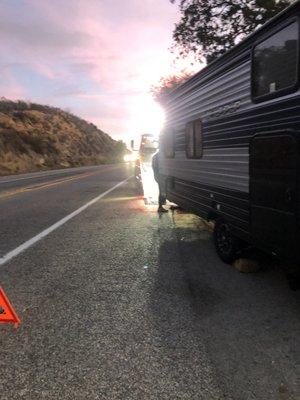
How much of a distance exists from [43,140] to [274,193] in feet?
183

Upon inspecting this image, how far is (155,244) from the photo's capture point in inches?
359

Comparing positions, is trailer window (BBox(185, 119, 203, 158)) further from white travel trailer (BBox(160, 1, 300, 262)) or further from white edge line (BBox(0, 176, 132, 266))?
white edge line (BBox(0, 176, 132, 266))

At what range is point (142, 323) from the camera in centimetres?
520

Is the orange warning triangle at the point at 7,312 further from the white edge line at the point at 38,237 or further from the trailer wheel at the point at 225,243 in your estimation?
the trailer wheel at the point at 225,243

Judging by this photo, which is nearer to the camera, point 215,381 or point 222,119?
point 215,381

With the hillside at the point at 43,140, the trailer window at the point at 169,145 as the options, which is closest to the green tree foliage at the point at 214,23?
the trailer window at the point at 169,145

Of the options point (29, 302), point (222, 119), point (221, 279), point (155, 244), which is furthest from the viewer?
point (155, 244)

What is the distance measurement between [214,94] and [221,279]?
2.84m

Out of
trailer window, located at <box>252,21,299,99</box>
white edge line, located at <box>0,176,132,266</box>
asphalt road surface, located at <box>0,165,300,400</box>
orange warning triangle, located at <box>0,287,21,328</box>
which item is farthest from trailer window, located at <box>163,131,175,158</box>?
orange warning triangle, located at <box>0,287,21,328</box>

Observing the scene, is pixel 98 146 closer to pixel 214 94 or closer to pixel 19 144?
pixel 19 144

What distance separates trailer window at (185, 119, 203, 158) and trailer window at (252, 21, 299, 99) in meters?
2.66

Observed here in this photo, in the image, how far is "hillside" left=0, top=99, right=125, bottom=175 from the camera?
49750mm

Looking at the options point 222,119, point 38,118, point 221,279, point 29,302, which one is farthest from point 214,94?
point 38,118

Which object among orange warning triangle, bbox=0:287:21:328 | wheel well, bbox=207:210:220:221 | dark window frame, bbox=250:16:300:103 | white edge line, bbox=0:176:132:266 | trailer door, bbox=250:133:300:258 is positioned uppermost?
dark window frame, bbox=250:16:300:103
